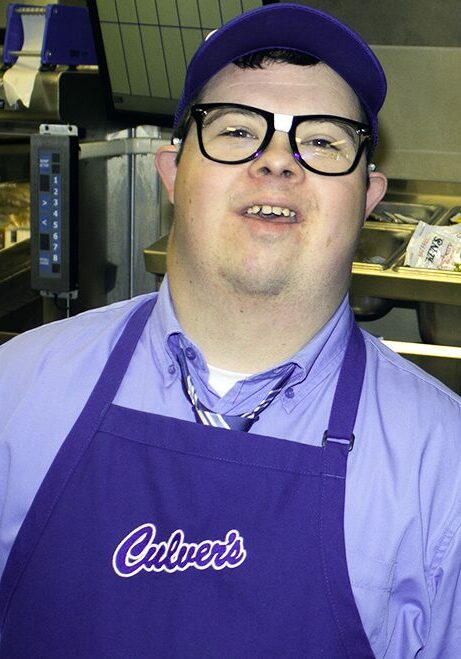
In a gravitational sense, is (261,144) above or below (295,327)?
above

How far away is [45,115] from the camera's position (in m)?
2.58

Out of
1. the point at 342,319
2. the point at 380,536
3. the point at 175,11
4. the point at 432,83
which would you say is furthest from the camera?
the point at 432,83

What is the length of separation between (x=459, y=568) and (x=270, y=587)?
217 millimetres

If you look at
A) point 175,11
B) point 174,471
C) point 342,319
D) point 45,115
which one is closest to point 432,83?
point 175,11

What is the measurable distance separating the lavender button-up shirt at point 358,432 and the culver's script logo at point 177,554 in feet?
0.43

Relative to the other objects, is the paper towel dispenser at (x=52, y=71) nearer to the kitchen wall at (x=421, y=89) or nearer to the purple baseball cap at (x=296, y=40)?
the kitchen wall at (x=421, y=89)

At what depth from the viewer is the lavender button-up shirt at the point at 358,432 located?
1.14 m

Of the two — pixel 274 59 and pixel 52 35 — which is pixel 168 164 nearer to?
pixel 274 59

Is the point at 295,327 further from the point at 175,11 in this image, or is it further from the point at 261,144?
the point at 175,11

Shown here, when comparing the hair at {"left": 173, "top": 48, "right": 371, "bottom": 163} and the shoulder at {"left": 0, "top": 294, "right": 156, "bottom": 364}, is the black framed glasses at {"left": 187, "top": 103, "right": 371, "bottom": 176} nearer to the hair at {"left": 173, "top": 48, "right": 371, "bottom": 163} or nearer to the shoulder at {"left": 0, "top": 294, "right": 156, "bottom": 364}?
the hair at {"left": 173, "top": 48, "right": 371, "bottom": 163}

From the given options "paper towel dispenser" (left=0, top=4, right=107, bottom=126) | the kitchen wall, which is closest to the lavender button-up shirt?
"paper towel dispenser" (left=0, top=4, right=107, bottom=126)

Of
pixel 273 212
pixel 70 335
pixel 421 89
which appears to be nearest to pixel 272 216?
pixel 273 212

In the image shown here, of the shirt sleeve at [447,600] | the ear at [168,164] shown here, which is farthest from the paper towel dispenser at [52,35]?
the shirt sleeve at [447,600]

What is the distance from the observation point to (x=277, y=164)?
113 centimetres
